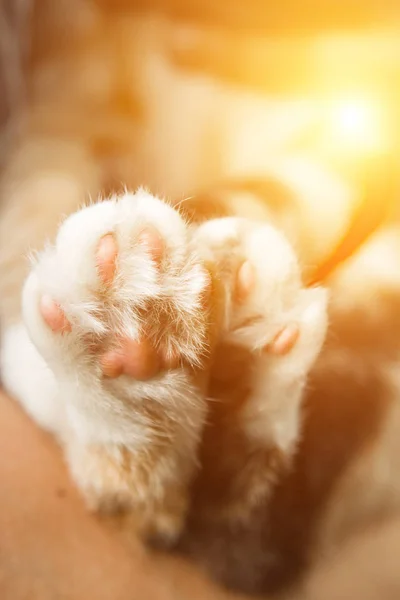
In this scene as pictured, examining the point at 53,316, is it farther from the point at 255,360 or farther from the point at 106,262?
the point at 255,360

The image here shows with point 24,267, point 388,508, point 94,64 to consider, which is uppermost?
point 94,64

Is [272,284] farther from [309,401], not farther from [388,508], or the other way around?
[388,508]

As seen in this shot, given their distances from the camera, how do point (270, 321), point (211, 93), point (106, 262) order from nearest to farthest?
point (106, 262) → point (270, 321) → point (211, 93)

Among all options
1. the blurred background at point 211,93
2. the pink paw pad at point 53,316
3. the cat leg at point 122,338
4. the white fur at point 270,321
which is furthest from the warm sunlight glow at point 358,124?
the pink paw pad at point 53,316

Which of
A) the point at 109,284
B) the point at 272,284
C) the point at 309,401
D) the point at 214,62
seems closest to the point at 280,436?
the point at 309,401

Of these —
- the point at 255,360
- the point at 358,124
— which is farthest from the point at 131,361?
the point at 358,124

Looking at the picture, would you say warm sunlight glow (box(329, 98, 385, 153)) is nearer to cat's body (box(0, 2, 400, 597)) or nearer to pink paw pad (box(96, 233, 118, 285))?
cat's body (box(0, 2, 400, 597))
